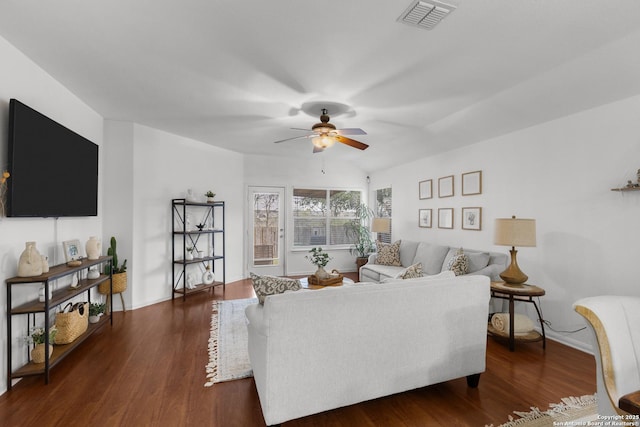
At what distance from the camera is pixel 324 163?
7148 mm

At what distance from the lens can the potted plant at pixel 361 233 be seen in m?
7.27

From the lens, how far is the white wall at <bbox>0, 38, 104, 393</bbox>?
2.38 metres

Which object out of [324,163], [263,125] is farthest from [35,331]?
[324,163]

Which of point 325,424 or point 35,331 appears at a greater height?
point 35,331

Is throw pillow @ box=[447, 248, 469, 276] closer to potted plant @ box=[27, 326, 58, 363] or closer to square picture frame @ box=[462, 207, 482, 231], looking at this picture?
square picture frame @ box=[462, 207, 482, 231]

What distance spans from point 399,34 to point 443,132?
2.60 m

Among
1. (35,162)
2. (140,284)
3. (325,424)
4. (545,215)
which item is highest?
(35,162)

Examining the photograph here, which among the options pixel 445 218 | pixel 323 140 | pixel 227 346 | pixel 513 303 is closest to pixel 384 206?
pixel 445 218

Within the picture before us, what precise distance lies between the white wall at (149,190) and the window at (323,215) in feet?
6.50

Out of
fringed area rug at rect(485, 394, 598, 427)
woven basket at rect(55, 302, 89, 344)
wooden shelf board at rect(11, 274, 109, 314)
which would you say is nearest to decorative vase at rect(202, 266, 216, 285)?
wooden shelf board at rect(11, 274, 109, 314)

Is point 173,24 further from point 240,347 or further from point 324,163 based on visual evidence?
point 324,163

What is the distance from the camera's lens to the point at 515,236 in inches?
125

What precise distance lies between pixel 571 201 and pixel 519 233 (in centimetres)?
67

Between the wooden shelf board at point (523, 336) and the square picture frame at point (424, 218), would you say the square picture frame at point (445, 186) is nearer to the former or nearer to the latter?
the square picture frame at point (424, 218)
